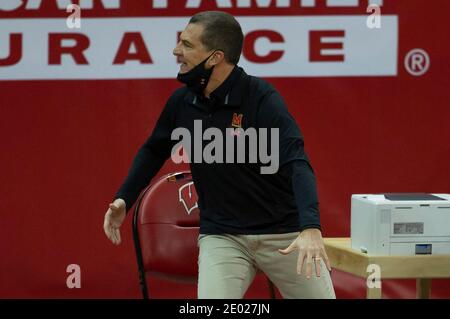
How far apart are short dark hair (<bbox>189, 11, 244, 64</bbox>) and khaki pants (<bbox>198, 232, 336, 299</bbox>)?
0.66 metres

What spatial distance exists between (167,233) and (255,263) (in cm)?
84

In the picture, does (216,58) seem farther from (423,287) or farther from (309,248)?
(423,287)

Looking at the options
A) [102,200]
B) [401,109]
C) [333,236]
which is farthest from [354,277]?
[102,200]

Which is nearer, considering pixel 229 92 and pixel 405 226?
pixel 229 92

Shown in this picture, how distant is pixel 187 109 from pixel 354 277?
6.86 ft

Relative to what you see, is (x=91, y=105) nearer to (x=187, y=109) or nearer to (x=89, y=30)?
(x=89, y=30)

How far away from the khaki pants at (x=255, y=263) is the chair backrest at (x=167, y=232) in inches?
29.6

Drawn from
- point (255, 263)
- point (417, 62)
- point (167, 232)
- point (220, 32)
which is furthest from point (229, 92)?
point (417, 62)

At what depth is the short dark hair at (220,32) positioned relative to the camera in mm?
3234

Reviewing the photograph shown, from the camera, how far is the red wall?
16.1 ft

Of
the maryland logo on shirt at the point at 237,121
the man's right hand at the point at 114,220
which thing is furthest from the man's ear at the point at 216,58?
the man's right hand at the point at 114,220

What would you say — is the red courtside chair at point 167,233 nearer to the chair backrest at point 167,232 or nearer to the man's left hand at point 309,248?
the chair backrest at point 167,232

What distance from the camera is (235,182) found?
10.4 ft

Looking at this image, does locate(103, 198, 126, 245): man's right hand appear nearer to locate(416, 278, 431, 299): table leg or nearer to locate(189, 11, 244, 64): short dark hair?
locate(189, 11, 244, 64): short dark hair
